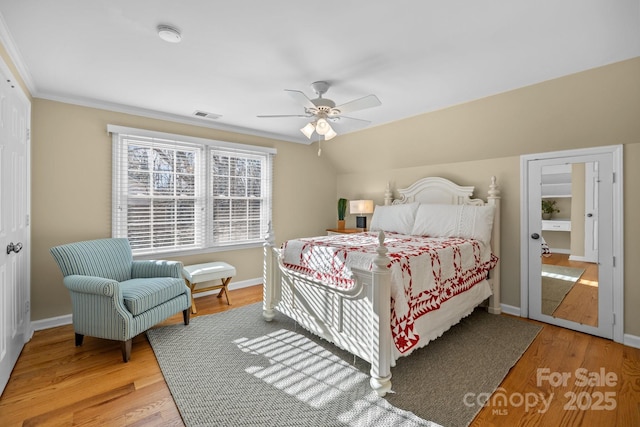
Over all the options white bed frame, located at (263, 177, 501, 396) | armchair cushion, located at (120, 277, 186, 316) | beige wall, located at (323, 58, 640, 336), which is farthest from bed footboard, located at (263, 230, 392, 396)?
beige wall, located at (323, 58, 640, 336)

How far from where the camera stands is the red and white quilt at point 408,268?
7.08 feet

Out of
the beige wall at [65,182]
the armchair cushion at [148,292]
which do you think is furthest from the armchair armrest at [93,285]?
the beige wall at [65,182]

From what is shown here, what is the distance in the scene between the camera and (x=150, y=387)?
6.89 ft

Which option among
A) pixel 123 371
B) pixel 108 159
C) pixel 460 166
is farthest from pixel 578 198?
pixel 108 159

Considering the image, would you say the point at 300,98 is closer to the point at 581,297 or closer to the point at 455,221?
the point at 455,221

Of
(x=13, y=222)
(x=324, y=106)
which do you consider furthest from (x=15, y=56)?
(x=324, y=106)

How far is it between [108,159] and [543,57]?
421cm

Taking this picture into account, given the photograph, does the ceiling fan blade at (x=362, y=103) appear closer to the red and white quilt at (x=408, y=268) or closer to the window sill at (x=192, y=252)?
the red and white quilt at (x=408, y=268)

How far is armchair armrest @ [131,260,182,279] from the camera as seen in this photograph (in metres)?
3.06

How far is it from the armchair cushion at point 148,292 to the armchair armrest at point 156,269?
0.28ft

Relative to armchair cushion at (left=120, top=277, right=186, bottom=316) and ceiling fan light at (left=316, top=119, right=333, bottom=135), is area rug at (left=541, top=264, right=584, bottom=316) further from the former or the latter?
armchair cushion at (left=120, top=277, right=186, bottom=316)

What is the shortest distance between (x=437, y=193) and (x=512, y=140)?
3.48 ft

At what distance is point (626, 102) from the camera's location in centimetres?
249

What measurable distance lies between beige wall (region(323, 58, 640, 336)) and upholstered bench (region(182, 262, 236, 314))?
104 inches
